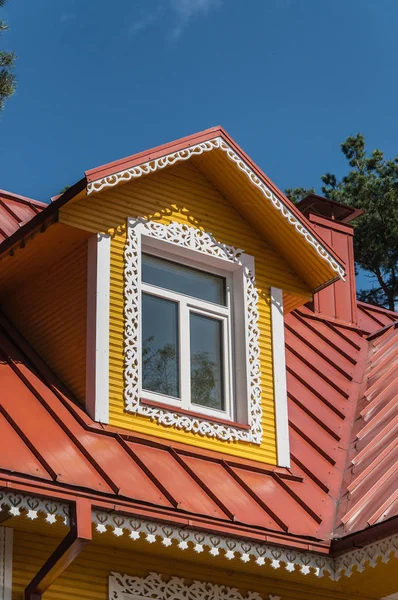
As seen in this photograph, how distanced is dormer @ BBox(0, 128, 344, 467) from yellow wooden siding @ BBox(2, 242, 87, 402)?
0.01 meters

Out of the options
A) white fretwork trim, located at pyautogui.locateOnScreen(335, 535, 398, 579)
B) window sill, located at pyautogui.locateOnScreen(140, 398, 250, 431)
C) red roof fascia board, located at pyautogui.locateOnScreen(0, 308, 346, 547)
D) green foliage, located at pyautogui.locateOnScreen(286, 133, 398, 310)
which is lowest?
white fretwork trim, located at pyautogui.locateOnScreen(335, 535, 398, 579)

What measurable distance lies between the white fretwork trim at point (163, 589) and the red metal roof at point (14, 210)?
4.07m

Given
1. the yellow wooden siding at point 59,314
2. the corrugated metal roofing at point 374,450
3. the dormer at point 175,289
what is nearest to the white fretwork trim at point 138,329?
the dormer at point 175,289

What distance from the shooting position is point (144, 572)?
9406 millimetres

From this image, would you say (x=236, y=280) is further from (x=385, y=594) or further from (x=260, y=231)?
(x=385, y=594)

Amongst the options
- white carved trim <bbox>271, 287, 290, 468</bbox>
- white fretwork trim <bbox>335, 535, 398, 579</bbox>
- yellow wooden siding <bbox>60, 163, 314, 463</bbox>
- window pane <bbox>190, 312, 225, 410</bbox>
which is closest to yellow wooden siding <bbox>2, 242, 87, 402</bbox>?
yellow wooden siding <bbox>60, 163, 314, 463</bbox>

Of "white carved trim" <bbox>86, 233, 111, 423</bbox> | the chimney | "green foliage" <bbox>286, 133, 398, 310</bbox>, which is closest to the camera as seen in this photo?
"white carved trim" <bbox>86, 233, 111, 423</bbox>

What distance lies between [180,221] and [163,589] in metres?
3.58

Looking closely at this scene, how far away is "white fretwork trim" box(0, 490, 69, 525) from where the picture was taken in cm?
819

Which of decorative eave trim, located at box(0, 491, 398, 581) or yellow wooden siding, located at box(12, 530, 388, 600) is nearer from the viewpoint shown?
decorative eave trim, located at box(0, 491, 398, 581)

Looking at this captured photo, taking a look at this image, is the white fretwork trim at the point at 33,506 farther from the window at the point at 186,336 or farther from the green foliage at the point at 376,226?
the green foliage at the point at 376,226

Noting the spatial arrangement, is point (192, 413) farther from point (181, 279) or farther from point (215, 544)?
point (215, 544)

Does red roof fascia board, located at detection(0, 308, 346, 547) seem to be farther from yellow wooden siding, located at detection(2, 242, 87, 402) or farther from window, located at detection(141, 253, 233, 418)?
window, located at detection(141, 253, 233, 418)

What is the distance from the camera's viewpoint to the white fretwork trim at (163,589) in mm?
9211
